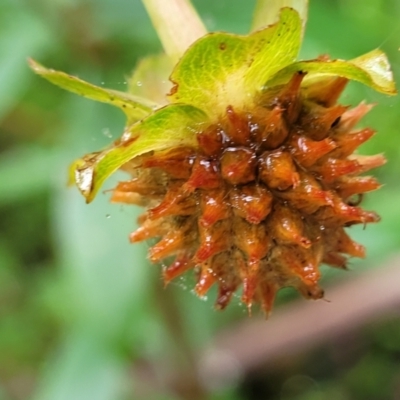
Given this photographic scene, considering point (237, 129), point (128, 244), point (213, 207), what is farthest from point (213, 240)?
point (128, 244)

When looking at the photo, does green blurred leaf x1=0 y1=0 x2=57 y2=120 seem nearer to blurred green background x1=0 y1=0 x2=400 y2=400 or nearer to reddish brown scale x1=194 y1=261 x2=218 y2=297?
blurred green background x1=0 y1=0 x2=400 y2=400

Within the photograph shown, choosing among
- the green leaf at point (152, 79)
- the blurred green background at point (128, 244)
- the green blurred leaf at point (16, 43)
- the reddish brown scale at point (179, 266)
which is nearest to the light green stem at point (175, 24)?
the green leaf at point (152, 79)

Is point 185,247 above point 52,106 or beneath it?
beneath

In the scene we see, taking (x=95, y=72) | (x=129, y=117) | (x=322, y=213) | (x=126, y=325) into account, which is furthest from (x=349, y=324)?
(x=129, y=117)

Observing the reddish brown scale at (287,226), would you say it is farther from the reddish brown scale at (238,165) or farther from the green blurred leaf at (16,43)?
the green blurred leaf at (16,43)

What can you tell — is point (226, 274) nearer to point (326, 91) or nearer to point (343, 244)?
point (343, 244)

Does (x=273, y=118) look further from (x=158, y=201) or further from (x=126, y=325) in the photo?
(x=126, y=325)

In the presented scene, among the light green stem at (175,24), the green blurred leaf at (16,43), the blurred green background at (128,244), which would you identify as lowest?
the blurred green background at (128,244)
